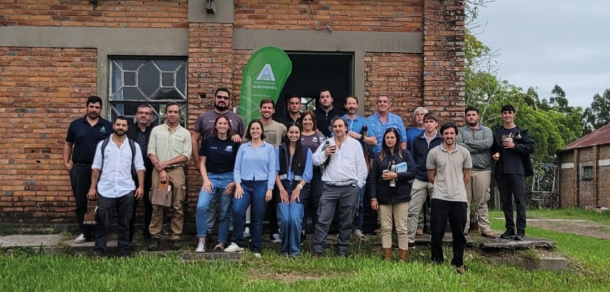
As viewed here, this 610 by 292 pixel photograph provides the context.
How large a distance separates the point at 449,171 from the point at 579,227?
1573 centimetres

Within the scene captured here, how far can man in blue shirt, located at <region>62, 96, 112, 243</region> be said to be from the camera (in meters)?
7.59

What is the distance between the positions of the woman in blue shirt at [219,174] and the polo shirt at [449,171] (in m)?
2.47

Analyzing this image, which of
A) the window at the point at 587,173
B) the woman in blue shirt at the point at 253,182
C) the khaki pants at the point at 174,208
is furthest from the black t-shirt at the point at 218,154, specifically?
the window at the point at 587,173

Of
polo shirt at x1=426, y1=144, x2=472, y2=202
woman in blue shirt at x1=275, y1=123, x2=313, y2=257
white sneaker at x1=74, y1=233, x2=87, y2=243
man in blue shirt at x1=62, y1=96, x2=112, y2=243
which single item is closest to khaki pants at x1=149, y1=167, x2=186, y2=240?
man in blue shirt at x1=62, y1=96, x2=112, y2=243

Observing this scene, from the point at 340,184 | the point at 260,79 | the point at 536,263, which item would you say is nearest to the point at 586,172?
the point at 536,263

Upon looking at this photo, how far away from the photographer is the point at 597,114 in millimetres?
65188

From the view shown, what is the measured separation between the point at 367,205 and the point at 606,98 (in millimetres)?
65857

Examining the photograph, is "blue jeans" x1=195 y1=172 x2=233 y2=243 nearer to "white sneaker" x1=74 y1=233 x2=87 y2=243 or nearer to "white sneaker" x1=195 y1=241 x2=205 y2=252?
"white sneaker" x1=195 y1=241 x2=205 y2=252

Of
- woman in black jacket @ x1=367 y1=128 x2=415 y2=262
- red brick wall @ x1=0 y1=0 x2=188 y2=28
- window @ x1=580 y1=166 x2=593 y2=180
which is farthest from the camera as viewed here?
window @ x1=580 y1=166 x2=593 y2=180

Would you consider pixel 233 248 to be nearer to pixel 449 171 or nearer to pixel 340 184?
pixel 340 184

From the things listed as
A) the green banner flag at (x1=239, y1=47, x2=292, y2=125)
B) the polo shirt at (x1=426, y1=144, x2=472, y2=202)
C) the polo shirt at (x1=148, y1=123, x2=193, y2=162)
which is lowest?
the polo shirt at (x1=426, y1=144, x2=472, y2=202)

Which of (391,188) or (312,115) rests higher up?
(312,115)

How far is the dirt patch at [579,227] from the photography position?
725 inches

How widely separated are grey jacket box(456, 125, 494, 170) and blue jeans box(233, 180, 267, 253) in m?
2.82
